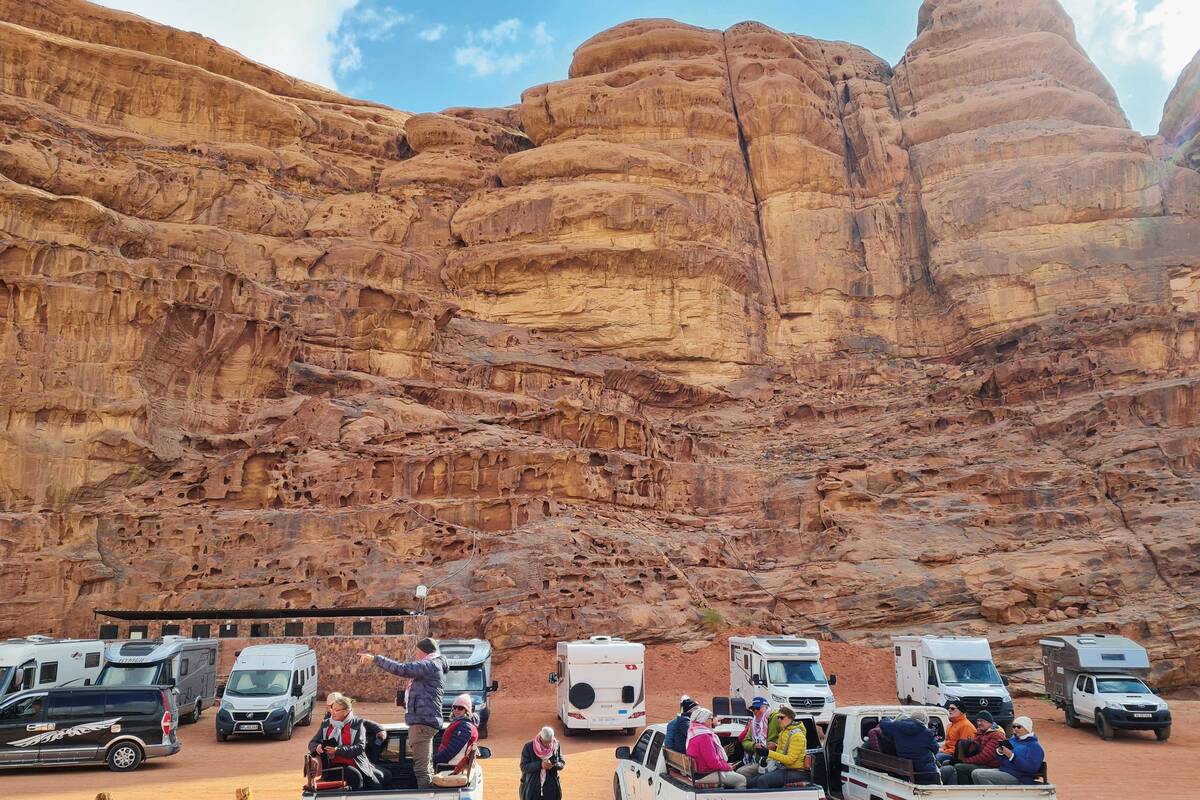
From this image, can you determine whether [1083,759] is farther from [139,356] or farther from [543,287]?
[543,287]

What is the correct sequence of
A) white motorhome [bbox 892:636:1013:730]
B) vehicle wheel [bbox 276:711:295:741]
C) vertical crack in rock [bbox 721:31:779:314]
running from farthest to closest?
vertical crack in rock [bbox 721:31:779:314] < white motorhome [bbox 892:636:1013:730] < vehicle wheel [bbox 276:711:295:741]

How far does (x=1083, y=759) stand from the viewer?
76.6 feet

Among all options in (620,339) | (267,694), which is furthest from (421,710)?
(620,339)

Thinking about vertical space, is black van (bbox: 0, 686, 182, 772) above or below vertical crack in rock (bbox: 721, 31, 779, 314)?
below

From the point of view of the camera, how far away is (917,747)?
12.7 metres

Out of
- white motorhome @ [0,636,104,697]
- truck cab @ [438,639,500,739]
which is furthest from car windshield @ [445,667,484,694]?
white motorhome @ [0,636,104,697]

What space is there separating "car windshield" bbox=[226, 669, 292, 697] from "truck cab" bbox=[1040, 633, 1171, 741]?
74.2ft

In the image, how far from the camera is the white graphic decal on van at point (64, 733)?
20578 mm

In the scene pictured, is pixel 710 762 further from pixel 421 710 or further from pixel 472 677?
pixel 472 677

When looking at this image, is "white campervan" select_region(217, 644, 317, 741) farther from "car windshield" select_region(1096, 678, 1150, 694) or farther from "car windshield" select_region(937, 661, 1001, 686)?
"car windshield" select_region(1096, 678, 1150, 694)

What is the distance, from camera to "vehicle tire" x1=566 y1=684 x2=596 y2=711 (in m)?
25.2

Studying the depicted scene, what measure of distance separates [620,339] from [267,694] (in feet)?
174

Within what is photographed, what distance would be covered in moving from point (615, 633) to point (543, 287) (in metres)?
43.3

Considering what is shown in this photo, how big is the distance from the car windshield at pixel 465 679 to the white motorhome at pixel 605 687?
280cm
